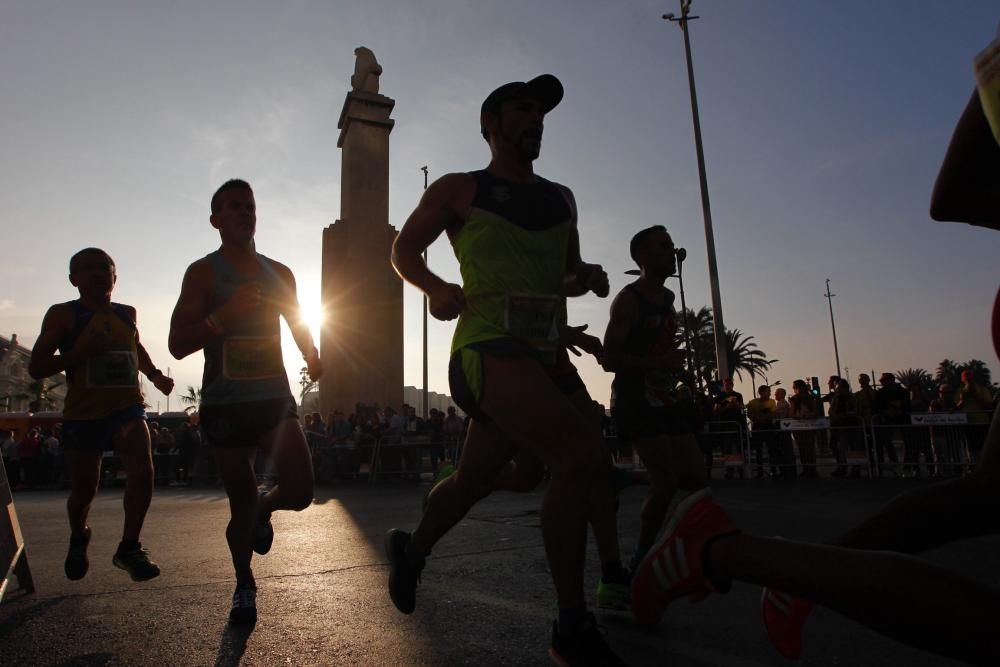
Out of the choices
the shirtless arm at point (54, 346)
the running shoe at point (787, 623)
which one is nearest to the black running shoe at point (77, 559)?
the shirtless arm at point (54, 346)

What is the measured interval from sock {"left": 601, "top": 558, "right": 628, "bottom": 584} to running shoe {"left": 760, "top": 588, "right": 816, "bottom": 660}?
1.50 m

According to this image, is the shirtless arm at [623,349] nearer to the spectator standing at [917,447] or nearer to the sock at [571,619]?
the sock at [571,619]

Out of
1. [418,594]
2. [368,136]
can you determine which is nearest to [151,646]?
[418,594]

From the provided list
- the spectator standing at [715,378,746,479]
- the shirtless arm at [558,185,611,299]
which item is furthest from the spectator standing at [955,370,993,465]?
the shirtless arm at [558,185,611,299]

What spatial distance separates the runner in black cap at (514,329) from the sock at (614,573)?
1.27 ft

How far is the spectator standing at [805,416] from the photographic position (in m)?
12.1

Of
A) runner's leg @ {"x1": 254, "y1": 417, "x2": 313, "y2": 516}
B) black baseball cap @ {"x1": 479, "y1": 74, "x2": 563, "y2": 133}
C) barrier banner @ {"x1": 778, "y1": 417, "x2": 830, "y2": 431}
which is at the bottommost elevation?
runner's leg @ {"x1": 254, "y1": 417, "x2": 313, "y2": 516}

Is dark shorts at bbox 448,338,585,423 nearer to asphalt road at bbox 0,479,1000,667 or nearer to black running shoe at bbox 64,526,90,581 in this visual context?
asphalt road at bbox 0,479,1000,667

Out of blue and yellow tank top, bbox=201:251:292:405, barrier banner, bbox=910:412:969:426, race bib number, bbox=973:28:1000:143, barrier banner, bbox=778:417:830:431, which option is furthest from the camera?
barrier banner, bbox=778:417:830:431

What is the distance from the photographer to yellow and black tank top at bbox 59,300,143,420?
416 cm

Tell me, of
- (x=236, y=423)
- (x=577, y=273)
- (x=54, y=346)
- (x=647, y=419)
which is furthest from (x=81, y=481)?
(x=647, y=419)

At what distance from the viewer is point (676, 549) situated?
166 cm

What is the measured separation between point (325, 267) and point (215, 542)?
19927mm

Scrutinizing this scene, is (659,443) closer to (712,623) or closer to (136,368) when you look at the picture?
(712,623)
